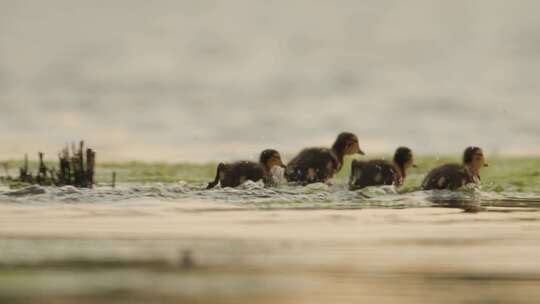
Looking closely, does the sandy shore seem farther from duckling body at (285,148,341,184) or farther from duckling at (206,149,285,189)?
duckling body at (285,148,341,184)

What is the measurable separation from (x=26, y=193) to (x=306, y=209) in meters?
3.31

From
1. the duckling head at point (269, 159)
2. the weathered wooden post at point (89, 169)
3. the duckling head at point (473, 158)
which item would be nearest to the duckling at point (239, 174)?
the duckling head at point (269, 159)

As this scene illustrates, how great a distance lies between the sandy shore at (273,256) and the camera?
19.0ft

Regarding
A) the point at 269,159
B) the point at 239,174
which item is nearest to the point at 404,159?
the point at 269,159

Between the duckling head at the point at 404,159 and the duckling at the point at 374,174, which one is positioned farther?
the duckling head at the point at 404,159

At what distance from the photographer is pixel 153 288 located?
19.2 ft

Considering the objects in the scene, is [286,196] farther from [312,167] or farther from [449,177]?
[312,167]

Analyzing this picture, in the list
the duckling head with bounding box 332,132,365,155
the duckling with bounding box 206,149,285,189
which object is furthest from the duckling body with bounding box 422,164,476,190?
the duckling head with bounding box 332,132,365,155

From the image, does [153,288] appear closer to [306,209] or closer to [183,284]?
[183,284]

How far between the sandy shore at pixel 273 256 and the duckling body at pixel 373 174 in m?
3.93

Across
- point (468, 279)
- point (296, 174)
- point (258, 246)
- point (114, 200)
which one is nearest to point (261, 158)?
point (296, 174)

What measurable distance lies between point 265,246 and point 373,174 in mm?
7441

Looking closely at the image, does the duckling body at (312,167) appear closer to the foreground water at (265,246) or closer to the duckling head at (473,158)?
the duckling head at (473,158)

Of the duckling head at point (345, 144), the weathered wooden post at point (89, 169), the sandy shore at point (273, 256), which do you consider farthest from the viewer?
the duckling head at point (345, 144)
